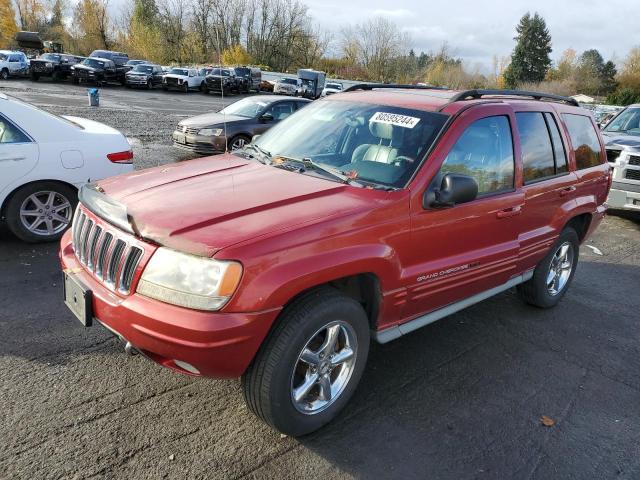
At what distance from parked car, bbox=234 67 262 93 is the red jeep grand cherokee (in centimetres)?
3827

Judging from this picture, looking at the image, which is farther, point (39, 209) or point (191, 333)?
point (39, 209)

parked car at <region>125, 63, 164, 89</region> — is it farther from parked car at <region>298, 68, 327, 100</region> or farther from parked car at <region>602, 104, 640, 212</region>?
parked car at <region>602, 104, 640, 212</region>

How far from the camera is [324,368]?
2.90 metres

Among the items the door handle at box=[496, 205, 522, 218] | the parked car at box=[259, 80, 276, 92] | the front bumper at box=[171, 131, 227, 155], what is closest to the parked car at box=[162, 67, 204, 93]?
the parked car at box=[259, 80, 276, 92]

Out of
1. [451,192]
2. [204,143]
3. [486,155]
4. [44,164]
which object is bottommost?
[204,143]

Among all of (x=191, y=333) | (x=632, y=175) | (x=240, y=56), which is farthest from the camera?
(x=240, y=56)

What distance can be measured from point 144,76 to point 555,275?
113ft

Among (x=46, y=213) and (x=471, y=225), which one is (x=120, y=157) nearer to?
(x=46, y=213)

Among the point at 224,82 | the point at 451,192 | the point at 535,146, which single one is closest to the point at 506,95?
the point at 535,146

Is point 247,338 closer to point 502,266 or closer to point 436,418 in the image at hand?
point 436,418

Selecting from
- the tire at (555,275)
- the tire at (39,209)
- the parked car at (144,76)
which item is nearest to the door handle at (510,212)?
the tire at (555,275)

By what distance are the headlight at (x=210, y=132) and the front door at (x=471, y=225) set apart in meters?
8.44

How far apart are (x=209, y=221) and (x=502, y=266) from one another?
2387 mm

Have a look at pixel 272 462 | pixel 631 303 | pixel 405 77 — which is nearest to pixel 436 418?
pixel 272 462
